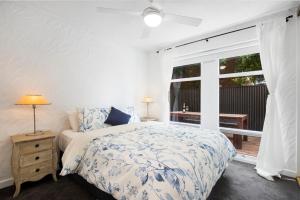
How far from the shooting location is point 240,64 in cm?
324

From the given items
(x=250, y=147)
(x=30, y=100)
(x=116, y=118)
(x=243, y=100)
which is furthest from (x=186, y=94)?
(x=30, y=100)

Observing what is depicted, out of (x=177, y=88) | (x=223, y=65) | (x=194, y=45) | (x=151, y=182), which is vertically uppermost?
(x=194, y=45)

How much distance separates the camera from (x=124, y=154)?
165cm

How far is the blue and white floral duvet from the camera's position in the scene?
126 centimetres

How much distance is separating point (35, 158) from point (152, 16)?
2336mm

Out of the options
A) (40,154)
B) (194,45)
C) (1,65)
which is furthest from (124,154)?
(194,45)

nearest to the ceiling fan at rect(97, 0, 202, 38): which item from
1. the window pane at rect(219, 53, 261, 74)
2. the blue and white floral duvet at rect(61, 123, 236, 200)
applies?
the blue and white floral duvet at rect(61, 123, 236, 200)

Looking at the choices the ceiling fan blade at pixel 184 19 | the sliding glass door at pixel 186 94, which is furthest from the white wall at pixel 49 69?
the ceiling fan blade at pixel 184 19

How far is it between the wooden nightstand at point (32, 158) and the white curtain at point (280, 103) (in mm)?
3113

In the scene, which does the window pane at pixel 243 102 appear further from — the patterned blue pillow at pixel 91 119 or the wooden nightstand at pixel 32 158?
the wooden nightstand at pixel 32 158

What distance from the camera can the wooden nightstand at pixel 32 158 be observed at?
211 centimetres

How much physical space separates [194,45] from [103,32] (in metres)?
1.93

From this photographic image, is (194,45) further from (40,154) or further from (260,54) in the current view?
(40,154)

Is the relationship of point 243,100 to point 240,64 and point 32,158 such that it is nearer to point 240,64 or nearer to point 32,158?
point 240,64
